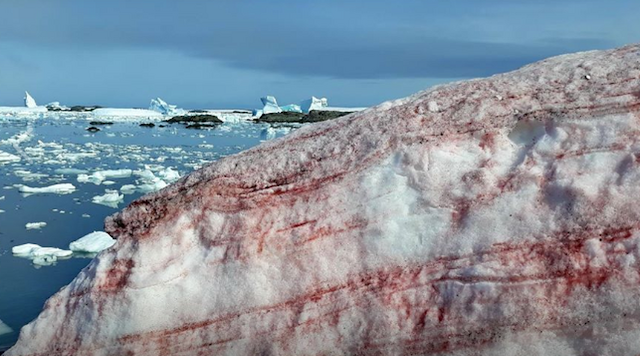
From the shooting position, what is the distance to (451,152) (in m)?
3.68

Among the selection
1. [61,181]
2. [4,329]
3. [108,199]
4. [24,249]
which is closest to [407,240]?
[4,329]

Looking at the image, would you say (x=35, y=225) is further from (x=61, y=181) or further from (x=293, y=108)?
(x=293, y=108)

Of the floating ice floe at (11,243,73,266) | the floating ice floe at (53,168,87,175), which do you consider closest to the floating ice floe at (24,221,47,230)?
the floating ice floe at (11,243,73,266)

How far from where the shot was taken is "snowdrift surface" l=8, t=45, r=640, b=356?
3.34m

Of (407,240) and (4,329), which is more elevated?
(407,240)

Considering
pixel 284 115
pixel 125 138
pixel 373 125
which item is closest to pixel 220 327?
pixel 373 125

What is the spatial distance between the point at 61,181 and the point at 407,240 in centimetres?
1213

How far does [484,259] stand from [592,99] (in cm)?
107

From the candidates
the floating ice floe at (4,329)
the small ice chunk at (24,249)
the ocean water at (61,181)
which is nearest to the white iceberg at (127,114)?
the ocean water at (61,181)

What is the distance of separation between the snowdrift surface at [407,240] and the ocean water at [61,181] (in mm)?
2100

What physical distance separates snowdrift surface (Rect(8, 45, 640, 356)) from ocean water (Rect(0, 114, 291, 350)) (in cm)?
210

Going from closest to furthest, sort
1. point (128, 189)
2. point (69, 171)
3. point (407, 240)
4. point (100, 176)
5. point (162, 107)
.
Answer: point (407, 240) → point (128, 189) → point (100, 176) → point (69, 171) → point (162, 107)

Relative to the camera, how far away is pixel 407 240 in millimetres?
3600

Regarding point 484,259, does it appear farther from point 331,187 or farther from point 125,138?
point 125,138
